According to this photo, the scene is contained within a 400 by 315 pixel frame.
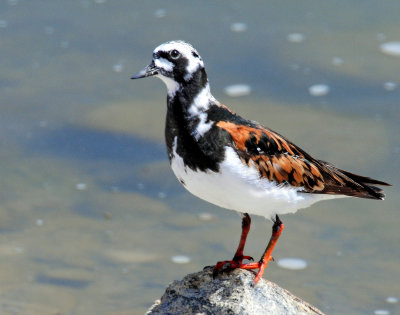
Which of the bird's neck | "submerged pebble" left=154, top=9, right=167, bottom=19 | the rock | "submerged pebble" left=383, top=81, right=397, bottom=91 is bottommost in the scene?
"submerged pebble" left=383, top=81, right=397, bottom=91

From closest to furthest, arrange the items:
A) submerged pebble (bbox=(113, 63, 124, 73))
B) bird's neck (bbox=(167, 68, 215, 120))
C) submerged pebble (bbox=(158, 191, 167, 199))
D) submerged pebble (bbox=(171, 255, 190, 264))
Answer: bird's neck (bbox=(167, 68, 215, 120)) < submerged pebble (bbox=(171, 255, 190, 264)) < submerged pebble (bbox=(158, 191, 167, 199)) < submerged pebble (bbox=(113, 63, 124, 73))

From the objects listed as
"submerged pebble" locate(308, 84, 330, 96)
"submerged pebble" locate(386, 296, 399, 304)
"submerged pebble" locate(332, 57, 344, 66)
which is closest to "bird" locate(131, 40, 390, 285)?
"submerged pebble" locate(386, 296, 399, 304)

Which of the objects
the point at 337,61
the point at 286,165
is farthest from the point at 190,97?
the point at 337,61

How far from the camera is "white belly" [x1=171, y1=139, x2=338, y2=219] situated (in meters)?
6.68

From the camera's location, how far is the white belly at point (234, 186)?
668cm

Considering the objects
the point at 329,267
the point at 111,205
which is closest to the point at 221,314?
the point at 329,267

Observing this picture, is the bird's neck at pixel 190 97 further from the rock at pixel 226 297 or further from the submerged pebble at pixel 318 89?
the submerged pebble at pixel 318 89

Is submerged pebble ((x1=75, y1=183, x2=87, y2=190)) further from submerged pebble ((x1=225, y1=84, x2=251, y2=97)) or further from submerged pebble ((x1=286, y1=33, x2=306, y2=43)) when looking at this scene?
submerged pebble ((x1=286, y1=33, x2=306, y2=43))

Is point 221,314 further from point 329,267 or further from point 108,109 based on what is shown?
point 108,109

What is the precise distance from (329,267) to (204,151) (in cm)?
543

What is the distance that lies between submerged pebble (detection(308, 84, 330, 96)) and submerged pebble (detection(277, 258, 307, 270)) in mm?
3632

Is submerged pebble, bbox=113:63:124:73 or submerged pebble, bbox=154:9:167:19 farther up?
submerged pebble, bbox=154:9:167:19

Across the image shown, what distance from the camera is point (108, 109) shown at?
1392 cm

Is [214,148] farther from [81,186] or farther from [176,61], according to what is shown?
[81,186]
